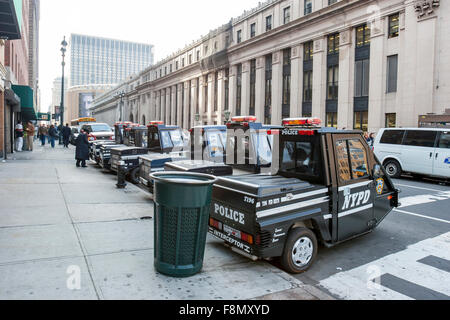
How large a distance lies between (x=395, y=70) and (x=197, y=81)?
36.1 meters

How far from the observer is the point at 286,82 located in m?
37.3

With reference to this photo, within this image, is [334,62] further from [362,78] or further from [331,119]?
[331,119]

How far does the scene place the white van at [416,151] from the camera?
13680mm

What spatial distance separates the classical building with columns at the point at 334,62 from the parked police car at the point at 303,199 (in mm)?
20327

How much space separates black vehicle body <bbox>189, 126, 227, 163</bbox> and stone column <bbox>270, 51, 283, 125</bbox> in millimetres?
28094

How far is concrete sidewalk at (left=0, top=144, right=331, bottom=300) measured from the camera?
413cm

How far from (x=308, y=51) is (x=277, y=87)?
487cm

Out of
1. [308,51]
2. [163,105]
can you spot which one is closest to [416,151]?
[308,51]

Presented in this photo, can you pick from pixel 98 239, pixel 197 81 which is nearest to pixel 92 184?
pixel 98 239

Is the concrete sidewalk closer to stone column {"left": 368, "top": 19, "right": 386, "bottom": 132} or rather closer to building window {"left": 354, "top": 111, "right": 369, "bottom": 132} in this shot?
stone column {"left": 368, "top": 19, "right": 386, "bottom": 132}

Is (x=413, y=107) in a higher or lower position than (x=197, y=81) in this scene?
lower

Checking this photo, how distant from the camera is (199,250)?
15.2 ft

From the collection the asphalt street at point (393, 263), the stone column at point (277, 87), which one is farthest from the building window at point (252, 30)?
the asphalt street at point (393, 263)
